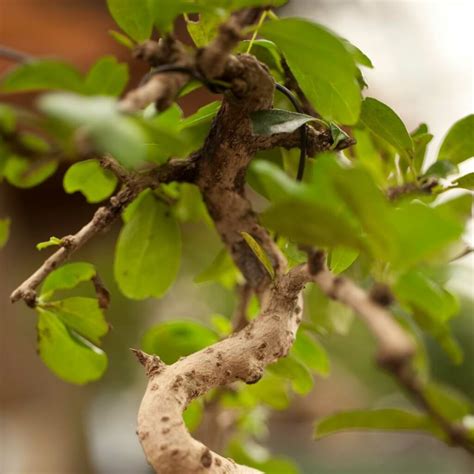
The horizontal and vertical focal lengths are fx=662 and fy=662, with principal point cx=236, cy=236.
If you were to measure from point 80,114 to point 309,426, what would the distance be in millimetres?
2019

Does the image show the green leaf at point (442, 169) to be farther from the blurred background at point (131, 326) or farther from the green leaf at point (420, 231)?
the blurred background at point (131, 326)

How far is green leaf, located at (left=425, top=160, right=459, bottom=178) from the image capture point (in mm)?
519

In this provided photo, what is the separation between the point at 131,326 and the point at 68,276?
1.44 m

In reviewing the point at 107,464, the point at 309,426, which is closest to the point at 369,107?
the point at 107,464

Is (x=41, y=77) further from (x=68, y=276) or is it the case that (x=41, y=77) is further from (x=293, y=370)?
(x=293, y=370)

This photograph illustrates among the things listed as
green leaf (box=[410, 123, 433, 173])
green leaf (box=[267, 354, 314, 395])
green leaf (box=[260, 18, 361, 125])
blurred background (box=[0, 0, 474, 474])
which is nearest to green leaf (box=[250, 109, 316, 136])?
green leaf (box=[260, 18, 361, 125])

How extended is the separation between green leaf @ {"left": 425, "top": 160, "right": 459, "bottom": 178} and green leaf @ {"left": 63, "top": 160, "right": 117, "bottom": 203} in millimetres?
259

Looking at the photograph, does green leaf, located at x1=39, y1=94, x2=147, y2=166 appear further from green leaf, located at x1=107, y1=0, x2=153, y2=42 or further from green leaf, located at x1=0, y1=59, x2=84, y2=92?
green leaf, located at x1=107, y1=0, x2=153, y2=42

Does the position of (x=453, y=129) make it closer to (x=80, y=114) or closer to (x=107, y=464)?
(x=80, y=114)

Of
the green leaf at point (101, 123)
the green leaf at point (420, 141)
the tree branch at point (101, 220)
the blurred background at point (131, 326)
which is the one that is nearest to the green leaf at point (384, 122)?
the green leaf at point (420, 141)

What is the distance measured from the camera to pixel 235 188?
1.71ft

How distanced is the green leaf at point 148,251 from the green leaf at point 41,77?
0.28 m

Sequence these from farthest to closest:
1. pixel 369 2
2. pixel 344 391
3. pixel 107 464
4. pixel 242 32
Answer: pixel 344 391
pixel 369 2
pixel 107 464
pixel 242 32

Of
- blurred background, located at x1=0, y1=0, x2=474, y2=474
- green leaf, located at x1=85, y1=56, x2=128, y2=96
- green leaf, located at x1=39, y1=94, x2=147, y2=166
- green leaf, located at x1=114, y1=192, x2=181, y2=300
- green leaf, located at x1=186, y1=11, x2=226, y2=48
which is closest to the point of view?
green leaf, located at x1=39, y1=94, x2=147, y2=166
